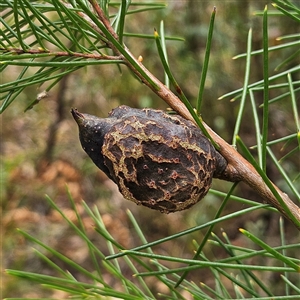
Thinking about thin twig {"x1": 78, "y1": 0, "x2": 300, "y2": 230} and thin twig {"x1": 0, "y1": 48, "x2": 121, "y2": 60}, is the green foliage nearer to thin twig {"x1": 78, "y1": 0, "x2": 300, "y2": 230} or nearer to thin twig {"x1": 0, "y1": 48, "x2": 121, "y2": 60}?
thin twig {"x1": 78, "y1": 0, "x2": 300, "y2": 230}

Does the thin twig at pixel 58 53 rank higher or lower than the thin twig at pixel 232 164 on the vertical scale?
higher

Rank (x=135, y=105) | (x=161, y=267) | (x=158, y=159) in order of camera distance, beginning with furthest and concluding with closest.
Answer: (x=135, y=105) < (x=161, y=267) < (x=158, y=159)

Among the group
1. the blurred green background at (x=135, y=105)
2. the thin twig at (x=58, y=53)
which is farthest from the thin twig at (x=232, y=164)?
the blurred green background at (x=135, y=105)

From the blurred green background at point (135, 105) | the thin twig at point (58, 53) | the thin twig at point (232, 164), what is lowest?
the blurred green background at point (135, 105)

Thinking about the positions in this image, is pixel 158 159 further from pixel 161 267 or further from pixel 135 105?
pixel 135 105

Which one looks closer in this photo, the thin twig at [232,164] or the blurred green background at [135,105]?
the thin twig at [232,164]

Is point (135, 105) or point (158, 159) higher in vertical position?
point (158, 159)

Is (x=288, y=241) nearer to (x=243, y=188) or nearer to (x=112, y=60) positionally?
(x=243, y=188)

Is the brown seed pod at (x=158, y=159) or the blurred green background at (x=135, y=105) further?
the blurred green background at (x=135, y=105)

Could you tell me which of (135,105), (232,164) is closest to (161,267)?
(232,164)

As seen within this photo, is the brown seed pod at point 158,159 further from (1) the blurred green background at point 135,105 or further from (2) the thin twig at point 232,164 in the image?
(1) the blurred green background at point 135,105

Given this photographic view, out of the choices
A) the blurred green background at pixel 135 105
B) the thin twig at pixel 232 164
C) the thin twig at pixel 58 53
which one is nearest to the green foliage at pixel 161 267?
the thin twig at pixel 232 164
